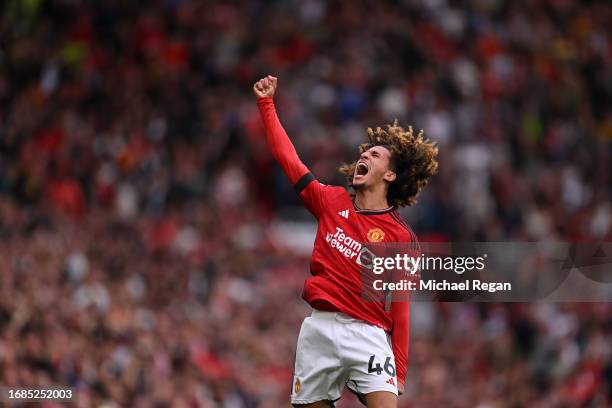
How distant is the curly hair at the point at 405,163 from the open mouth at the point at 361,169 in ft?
0.25

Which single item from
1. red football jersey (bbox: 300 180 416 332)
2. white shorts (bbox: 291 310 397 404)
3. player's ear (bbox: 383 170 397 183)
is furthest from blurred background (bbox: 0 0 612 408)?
player's ear (bbox: 383 170 397 183)

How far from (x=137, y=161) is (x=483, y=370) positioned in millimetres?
4948

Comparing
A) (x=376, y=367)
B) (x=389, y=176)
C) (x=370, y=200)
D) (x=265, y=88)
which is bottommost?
(x=376, y=367)

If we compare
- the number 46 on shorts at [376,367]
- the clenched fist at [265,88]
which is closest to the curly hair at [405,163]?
the clenched fist at [265,88]

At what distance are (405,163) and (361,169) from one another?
278 mm

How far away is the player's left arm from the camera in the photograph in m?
7.32

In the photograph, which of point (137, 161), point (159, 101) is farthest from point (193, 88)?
point (137, 161)

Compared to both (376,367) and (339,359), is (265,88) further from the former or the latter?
(376,367)

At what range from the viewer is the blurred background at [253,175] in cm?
1312

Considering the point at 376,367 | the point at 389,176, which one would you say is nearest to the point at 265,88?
the point at 389,176

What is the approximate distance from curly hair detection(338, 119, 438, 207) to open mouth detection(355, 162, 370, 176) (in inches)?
3.0

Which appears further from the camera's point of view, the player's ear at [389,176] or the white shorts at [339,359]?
the player's ear at [389,176]

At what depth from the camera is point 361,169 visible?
7523 millimetres

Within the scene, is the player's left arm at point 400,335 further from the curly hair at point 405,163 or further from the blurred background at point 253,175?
the blurred background at point 253,175
